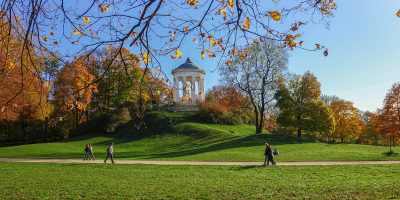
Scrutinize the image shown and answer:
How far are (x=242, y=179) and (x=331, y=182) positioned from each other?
369cm

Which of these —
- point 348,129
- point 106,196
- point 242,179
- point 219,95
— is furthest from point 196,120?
point 106,196

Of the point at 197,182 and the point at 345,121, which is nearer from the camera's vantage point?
the point at 197,182

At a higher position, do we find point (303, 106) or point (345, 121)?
point (303, 106)

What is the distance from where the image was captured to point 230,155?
30.6 m

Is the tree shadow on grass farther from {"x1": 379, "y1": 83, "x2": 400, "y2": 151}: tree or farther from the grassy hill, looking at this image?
{"x1": 379, "y1": 83, "x2": 400, "y2": 151}: tree

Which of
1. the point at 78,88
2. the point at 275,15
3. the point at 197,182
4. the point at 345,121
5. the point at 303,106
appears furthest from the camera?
the point at 345,121

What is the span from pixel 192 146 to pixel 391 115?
64.3 feet

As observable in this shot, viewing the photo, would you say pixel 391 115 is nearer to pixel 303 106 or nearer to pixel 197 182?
pixel 303 106

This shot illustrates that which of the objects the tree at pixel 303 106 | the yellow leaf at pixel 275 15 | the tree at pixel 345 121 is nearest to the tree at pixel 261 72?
the tree at pixel 303 106

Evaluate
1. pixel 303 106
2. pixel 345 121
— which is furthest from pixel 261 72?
pixel 345 121

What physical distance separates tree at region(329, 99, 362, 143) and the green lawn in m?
42.5

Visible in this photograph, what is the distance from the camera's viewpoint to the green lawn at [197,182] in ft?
44.6

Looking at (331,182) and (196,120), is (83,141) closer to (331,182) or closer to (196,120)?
(196,120)

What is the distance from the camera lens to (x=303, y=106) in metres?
45.8
